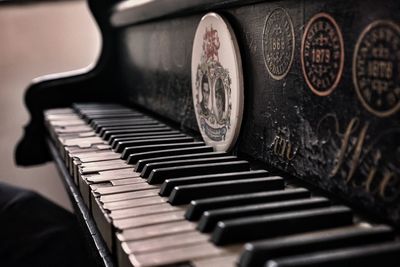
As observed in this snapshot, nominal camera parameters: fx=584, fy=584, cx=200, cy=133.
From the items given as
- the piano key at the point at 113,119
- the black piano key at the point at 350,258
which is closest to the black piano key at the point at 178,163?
the black piano key at the point at 350,258

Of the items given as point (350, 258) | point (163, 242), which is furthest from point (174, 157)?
point (350, 258)

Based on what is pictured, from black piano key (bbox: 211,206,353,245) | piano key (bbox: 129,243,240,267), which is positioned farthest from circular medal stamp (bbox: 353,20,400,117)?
piano key (bbox: 129,243,240,267)

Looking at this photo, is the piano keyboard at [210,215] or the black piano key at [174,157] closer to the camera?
the piano keyboard at [210,215]

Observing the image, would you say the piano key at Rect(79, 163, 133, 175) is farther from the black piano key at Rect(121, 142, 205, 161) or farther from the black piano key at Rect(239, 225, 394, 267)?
the black piano key at Rect(239, 225, 394, 267)

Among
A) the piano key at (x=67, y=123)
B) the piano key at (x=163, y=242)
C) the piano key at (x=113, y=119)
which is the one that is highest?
the piano key at (x=163, y=242)

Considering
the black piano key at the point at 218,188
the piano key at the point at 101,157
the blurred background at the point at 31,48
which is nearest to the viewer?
the black piano key at the point at 218,188

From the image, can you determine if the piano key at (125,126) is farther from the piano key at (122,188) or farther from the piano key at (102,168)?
the piano key at (122,188)

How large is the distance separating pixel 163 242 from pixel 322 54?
1.32ft

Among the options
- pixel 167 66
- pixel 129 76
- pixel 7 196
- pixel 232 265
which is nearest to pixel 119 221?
pixel 232 265

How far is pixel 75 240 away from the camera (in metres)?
1.92

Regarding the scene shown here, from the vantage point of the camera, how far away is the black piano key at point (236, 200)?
2.88 ft

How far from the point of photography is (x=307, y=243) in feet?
2.31

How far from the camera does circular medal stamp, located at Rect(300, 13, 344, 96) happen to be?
90cm

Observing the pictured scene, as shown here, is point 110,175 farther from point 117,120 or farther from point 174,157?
point 117,120
